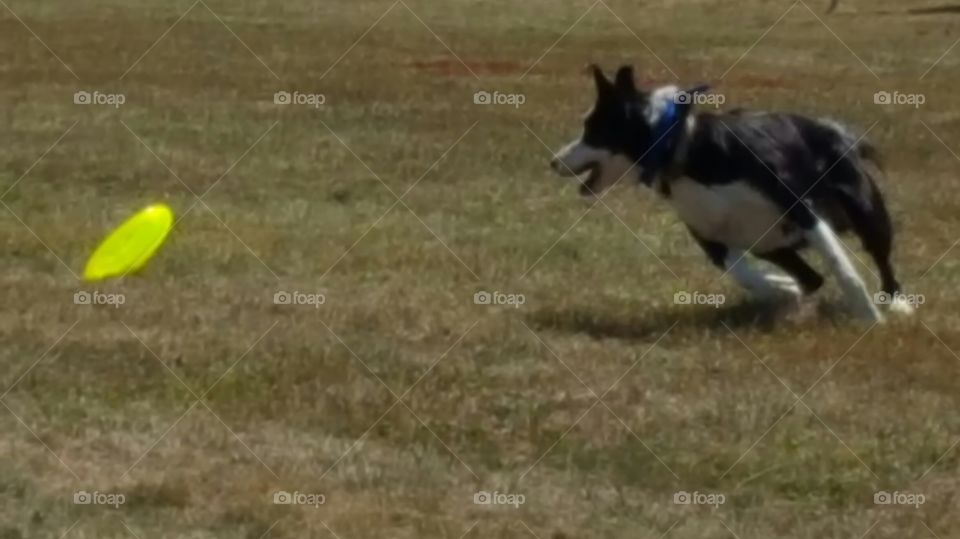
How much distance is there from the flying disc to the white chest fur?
2.74 m

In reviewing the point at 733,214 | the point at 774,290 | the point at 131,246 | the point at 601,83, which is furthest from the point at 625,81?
the point at 131,246

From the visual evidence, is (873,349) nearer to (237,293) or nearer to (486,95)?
(237,293)

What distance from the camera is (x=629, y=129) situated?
8.30 m

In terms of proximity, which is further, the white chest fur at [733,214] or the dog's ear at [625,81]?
the white chest fur at [733,214]

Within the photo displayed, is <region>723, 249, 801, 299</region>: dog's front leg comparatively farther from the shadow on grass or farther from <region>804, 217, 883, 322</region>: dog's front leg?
<region>804, 217, 883, 322</region>: dog's front leg

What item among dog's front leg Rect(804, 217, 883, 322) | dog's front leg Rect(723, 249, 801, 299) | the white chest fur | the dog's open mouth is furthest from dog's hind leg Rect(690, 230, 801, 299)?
the dog's open mouth

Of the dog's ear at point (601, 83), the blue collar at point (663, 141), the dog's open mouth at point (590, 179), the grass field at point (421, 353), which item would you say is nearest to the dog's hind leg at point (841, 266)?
the grass field at point (421, 353)

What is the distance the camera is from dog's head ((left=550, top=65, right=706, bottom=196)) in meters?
8.21

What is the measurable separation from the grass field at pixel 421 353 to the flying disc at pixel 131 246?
4.2 inches

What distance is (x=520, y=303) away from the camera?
9.12m

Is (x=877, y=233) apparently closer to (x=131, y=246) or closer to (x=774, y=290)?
(x=774, y=290)

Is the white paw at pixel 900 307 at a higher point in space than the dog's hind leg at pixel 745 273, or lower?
lower

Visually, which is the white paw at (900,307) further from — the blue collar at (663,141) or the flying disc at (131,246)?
the flying disc at (131,246)

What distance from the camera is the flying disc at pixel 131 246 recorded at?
9484mm
